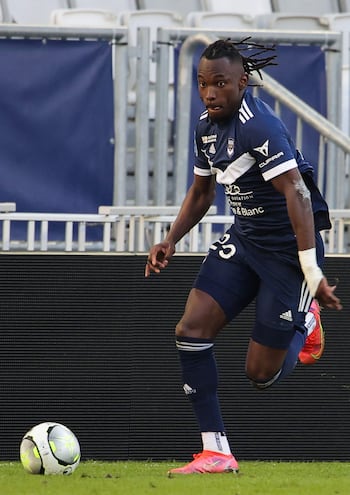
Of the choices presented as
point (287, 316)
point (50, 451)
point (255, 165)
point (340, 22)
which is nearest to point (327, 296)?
point (287, 316)

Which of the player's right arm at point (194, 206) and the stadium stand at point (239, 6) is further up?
the stadium stand at point (239, 6)

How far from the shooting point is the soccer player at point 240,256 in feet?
25.9

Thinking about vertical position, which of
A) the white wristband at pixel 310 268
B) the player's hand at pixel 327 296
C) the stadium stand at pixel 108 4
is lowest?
the player's hand at pixel 327 296

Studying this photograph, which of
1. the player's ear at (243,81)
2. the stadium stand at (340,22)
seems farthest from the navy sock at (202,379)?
the stadium stand at (340,22)

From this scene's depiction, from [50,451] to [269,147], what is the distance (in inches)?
80.2

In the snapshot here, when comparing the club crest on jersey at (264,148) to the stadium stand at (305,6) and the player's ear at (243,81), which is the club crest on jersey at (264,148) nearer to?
the player's ear at (243,81)

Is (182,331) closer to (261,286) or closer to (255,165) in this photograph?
(261,286)

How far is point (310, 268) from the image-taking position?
7.62 meters

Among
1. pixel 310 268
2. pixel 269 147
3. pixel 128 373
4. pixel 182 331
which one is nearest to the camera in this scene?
pixel 310 268

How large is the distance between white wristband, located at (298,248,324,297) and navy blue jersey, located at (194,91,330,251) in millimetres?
446

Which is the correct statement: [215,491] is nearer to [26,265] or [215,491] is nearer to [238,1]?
[26,265]

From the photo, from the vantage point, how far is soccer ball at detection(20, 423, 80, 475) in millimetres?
8211

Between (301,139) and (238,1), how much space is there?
5.65m

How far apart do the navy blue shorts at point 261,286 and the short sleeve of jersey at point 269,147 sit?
555mm
